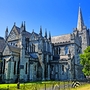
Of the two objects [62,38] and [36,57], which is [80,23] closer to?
[62,38]

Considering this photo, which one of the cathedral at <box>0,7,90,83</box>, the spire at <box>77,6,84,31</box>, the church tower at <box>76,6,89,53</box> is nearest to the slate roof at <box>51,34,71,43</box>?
the cathedral at <box>0,7,90,83</box>

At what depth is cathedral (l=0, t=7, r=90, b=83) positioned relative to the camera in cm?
4469

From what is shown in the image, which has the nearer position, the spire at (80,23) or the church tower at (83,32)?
the church tower at (83,32)

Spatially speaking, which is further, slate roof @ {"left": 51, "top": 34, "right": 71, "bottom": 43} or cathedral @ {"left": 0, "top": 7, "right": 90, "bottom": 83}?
slate roof @ {"left": 51, "top": 34, "right": 71, "bottom": 43}

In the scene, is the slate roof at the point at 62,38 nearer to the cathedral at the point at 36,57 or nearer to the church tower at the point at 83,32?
the cathedral at the point at 36,57

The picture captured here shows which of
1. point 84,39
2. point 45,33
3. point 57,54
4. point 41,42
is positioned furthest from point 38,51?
point 84,39

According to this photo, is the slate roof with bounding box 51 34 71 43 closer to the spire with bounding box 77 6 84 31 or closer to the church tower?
the church tower

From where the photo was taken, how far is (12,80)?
4297 centimetres

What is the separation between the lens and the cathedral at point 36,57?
44688 mm

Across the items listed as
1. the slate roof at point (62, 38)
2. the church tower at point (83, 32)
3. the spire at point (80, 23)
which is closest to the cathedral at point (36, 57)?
the slate roof at point (62, 38)

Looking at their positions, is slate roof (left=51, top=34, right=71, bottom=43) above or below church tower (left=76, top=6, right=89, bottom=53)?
below

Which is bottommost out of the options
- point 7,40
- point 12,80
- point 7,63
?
point 12,80

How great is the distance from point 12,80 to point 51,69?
19.7 metres

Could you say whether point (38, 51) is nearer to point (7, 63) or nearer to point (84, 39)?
point (7, 63)
